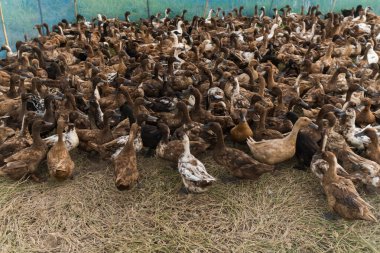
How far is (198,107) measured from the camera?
261 inches

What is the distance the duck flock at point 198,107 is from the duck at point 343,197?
1cm

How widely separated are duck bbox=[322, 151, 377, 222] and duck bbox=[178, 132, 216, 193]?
161 cm

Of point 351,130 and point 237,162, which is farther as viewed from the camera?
point 351,130

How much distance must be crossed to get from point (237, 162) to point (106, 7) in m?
10.3

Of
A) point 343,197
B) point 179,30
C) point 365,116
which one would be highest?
point 179,30

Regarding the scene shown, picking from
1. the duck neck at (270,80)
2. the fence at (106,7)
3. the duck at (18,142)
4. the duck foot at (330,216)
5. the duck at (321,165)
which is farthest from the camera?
the fence at (106,7)

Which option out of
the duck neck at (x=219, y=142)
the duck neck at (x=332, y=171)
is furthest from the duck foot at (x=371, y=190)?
the duck neck at (x=219, y=142)

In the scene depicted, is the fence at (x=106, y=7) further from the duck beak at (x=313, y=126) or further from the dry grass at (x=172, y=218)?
the duck beak at (x=313, y=126)

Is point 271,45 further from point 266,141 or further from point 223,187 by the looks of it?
point 223,187

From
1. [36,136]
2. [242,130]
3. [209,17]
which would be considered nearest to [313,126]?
[242,130]

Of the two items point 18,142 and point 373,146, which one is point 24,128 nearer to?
point 18,142

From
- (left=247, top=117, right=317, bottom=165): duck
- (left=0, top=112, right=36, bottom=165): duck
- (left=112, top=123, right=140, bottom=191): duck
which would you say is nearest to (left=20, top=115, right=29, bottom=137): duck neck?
(left=0, top=112, right=36, bottom=165): duck

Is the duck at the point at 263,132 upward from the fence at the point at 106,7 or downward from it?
downward

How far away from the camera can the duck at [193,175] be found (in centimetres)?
496
